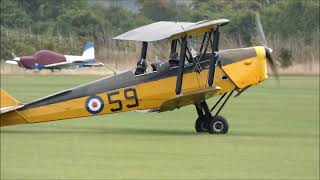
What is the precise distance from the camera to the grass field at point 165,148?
13.2m

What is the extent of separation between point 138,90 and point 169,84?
0.54m

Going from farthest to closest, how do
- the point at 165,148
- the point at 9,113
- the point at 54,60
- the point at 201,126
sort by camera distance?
the point at 54,60 < the point at 201,126 < the point at 9,113 < the point at 165,148

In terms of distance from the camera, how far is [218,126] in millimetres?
19812

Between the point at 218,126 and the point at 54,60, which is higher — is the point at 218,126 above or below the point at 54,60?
above

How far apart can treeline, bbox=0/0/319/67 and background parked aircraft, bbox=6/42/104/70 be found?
1.67 metres

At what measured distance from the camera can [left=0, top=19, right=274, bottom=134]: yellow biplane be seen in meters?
19.2

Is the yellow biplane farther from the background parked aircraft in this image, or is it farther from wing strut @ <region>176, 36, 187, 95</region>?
the background parked aircraft

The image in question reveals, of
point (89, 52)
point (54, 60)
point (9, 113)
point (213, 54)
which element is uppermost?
point (213, 54)

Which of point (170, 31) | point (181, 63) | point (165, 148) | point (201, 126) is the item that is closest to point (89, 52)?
point (201, 126)

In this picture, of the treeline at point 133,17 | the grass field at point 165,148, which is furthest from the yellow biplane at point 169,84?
the treeline at point 133,17

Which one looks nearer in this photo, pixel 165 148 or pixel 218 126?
pixel 165 148

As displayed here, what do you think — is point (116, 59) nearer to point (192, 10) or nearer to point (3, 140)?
point (192, 10)

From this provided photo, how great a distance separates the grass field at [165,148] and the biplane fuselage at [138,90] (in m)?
0.34

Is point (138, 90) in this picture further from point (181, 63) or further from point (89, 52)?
point (89, 52)
